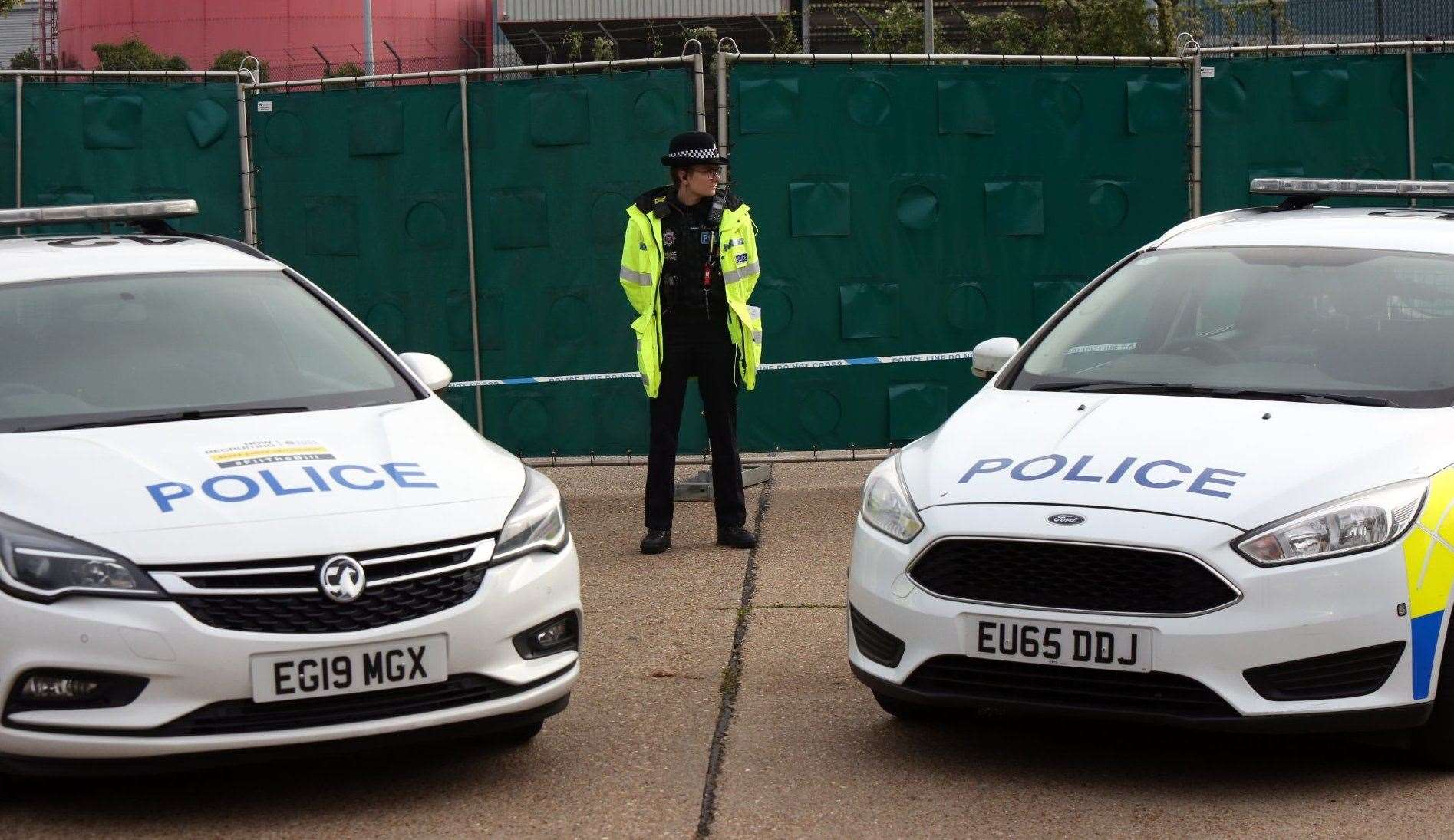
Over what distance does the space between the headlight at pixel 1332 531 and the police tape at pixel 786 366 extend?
531cm

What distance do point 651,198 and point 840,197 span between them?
6.80ft

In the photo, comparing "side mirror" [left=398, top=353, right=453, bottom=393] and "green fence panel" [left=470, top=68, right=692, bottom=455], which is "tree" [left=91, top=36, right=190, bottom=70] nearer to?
"green fence panel" [left=470, top=68, right=692, bottom=455]

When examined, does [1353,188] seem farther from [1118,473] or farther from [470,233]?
[470,233]

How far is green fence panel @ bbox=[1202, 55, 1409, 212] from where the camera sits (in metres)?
9.92

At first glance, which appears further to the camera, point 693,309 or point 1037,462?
point 693,309

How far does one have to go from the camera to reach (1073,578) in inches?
179

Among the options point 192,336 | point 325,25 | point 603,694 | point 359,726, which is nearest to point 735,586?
point 603,694

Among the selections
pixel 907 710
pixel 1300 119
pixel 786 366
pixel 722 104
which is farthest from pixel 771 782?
pixel 1300 119

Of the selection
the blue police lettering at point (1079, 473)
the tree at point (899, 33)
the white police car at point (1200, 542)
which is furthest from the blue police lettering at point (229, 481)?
the tree at point (899, 33)

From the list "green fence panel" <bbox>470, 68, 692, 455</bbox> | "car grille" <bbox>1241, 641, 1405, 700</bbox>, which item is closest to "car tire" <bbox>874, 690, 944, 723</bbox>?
"car grille" <bbox>1241, 641, 1405, 700</bbox>

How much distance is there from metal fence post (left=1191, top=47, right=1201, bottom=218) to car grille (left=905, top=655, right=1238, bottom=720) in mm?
5762

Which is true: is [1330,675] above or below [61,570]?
below

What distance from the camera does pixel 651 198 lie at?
7.85 meters

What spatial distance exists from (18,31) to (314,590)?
76.7m
